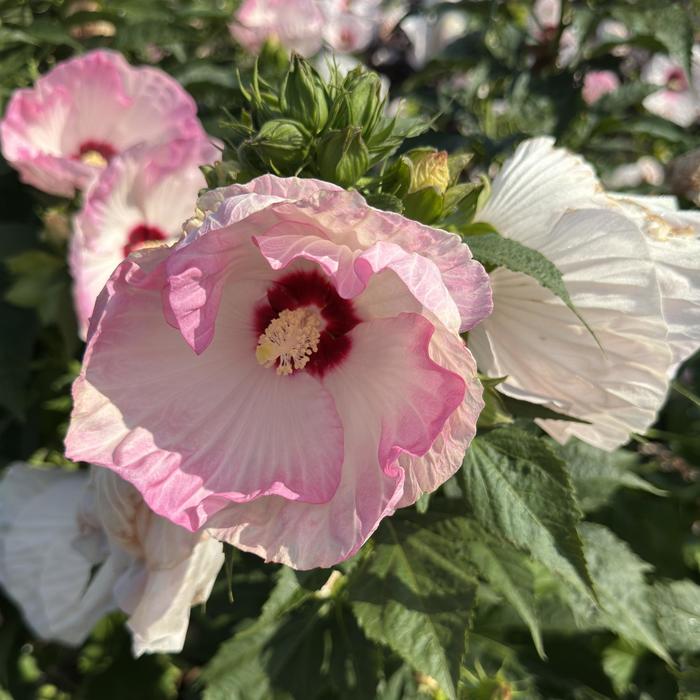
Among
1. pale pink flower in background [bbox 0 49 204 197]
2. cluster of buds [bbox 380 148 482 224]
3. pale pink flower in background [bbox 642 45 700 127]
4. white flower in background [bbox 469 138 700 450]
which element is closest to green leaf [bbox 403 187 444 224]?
cluster of buds [bbox 380 148 482 224]

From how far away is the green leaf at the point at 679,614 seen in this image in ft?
3.78

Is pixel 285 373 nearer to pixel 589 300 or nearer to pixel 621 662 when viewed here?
pixel 589 300

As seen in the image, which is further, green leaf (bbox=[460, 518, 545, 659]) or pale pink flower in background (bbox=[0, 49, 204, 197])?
pale pink flower in background (bbox=[0, 49, 204, 197])

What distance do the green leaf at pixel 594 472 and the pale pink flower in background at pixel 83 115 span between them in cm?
89

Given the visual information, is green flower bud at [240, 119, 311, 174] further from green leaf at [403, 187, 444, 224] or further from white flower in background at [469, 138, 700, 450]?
white flower in background at [469, 138, 700, 450]

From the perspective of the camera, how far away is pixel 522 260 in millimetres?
743

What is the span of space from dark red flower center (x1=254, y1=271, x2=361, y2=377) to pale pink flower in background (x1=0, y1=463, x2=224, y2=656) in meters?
0.26

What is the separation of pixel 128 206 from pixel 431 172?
82cm

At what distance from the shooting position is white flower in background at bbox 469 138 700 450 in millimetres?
810

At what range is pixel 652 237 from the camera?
0.85 meters

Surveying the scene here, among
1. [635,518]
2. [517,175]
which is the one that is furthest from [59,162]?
[635,518]

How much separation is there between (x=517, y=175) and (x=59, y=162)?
90cm

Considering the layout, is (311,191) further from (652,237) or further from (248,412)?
(652,237)

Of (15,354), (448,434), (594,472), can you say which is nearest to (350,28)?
(15,354)
